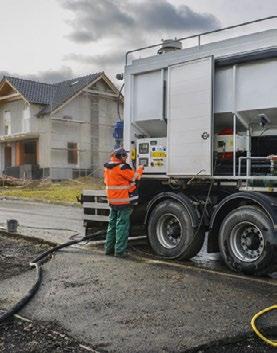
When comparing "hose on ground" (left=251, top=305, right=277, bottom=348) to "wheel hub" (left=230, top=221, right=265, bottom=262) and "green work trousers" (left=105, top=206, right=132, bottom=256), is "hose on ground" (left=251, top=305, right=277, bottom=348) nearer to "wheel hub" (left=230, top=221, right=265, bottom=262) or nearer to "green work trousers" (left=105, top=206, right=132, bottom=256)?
Answer: "wheel hub" (left=230, top=221, right=265, bottom=262)

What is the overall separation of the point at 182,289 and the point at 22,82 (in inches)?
1502

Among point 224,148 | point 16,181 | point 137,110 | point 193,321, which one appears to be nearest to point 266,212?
point 224,148

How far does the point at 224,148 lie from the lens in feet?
28.5

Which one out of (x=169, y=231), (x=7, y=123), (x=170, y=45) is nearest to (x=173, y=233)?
(x=169, y=231)

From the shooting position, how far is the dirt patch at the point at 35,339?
4.90m

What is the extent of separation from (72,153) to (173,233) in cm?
3369

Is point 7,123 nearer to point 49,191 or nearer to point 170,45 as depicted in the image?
point 49,191

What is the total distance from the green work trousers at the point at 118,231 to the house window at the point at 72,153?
32691mm

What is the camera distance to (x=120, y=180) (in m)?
9.48

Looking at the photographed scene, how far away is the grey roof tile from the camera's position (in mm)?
41156

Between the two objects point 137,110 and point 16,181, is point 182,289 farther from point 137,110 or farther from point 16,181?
point 16,181

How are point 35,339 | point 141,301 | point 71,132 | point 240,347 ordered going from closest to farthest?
point 240,347 → point 35,339 → point 141,301 → point 71,132

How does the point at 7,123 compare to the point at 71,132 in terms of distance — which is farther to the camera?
the point at 7,123

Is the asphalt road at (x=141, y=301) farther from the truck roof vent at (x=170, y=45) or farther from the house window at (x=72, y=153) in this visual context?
the house window at (x=72, y=153)
